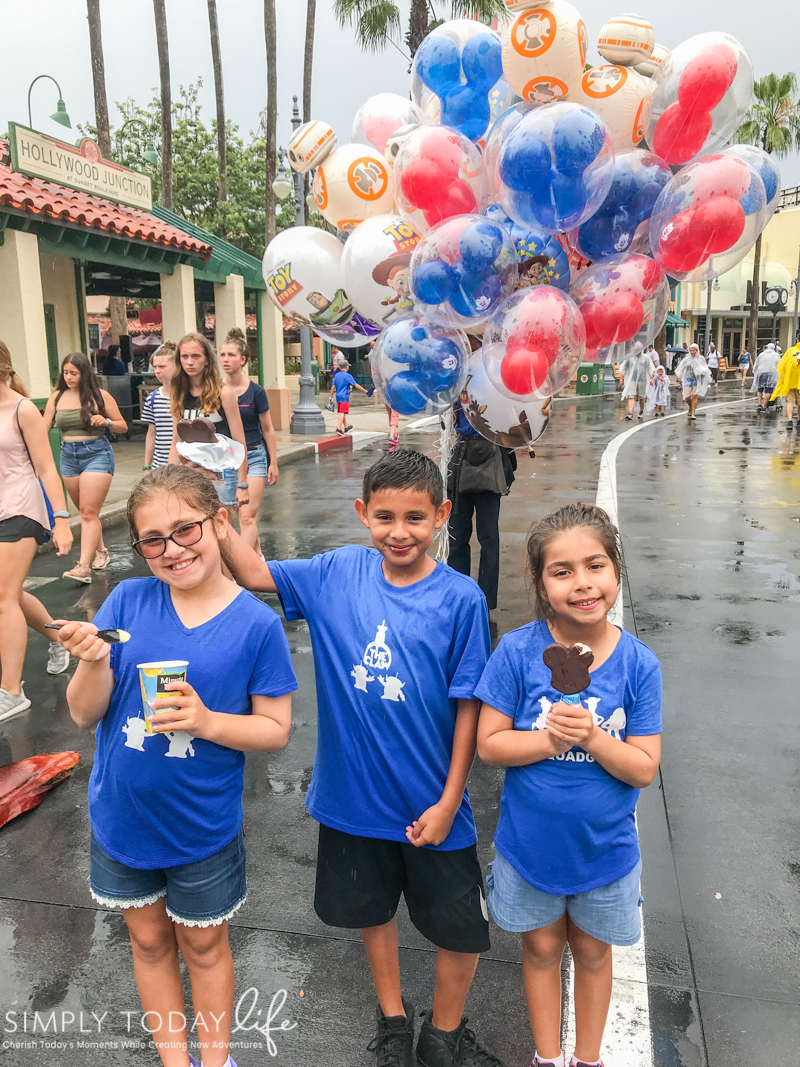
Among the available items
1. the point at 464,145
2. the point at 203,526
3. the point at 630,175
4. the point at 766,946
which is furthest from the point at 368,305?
the point at 766,946

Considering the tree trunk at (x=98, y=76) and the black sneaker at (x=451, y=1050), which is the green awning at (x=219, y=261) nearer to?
the tree trunk at (x=98, y=76)

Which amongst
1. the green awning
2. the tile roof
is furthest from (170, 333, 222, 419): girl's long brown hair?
the green awning

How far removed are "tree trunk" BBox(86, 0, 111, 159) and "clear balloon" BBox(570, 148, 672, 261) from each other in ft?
57.9

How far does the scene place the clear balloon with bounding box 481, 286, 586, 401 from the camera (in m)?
3.12

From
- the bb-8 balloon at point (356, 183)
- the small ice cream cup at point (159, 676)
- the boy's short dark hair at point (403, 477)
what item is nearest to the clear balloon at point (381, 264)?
the bb-8 balloon at point (356, 183)

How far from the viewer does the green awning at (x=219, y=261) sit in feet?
48.5

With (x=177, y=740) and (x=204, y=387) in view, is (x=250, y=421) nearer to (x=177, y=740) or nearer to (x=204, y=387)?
(x=204, y=387)

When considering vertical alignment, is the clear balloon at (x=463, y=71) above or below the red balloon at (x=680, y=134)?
above

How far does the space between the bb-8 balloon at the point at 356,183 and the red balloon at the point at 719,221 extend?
1.42 m

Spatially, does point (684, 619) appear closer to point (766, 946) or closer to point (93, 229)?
point (766, 946)

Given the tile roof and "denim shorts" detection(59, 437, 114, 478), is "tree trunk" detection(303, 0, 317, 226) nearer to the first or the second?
the tile roof

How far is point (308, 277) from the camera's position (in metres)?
3.83

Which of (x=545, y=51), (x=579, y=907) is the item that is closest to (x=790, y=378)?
(x=545, y=51)

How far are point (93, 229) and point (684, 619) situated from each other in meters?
8.26
